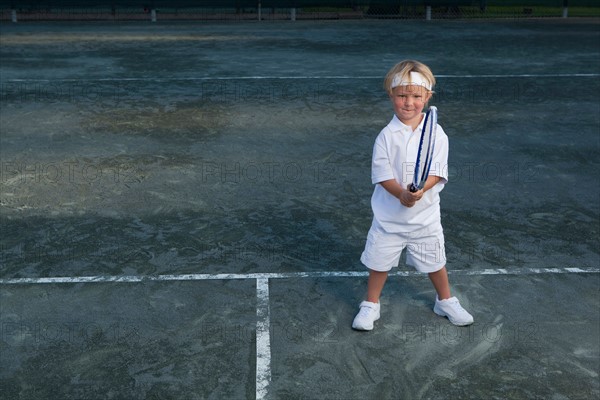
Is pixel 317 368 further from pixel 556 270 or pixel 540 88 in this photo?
pixel 540 88

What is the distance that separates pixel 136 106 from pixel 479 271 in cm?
681

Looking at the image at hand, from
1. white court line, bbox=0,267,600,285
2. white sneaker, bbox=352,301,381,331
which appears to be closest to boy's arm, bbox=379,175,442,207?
white sneaker, bbox=352,301,381,331

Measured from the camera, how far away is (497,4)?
89.0 feet

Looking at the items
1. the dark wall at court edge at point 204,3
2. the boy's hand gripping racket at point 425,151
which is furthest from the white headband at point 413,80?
the dark wall at court edge at point 204,3

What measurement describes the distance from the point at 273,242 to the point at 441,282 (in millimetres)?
1703

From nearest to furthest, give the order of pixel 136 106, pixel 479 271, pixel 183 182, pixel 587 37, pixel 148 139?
pixel 479 271, pixel 183 182, pixel 148 139, pixel 136 106, pixel 587 37

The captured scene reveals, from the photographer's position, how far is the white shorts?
14.6 feet

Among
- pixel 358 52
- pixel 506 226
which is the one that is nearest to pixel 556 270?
pixel 506 226

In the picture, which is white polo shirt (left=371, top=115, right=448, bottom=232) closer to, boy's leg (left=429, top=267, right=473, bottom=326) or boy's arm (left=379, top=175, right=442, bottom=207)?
boy's arm (left=379, top=175, right=442, bottom=207)

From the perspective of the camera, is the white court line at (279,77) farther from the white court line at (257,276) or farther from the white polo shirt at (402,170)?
the white polo shirt at (402,170)

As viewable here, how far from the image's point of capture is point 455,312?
466 centimetres

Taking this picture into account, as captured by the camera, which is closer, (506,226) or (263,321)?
(263,321)

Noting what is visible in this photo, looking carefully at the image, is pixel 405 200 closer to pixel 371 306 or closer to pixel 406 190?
pixel 406 190

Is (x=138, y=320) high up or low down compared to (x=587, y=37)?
down
